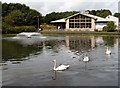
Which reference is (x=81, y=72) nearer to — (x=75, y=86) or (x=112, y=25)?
(x=75, y=86)

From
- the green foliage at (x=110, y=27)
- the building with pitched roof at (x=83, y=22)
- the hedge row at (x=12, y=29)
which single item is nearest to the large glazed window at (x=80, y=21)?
the building with pitched roof at (x=83, y=22)

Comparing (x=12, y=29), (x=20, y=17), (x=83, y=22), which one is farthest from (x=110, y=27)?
(x=20, y=17)

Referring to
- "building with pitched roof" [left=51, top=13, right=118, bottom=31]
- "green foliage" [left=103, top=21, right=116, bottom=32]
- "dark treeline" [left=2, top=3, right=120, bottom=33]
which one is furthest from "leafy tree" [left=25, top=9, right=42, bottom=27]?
"green foliage" [left=103, top=21, right=116, bottom=32]

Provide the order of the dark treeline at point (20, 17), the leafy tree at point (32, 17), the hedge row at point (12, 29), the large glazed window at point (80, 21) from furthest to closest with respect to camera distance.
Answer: the leafy tree at point (32, 17) < the large glazed window at point (80, 21) < the dark treeline at point (20, 17) < the hedge row at point (12, 29)

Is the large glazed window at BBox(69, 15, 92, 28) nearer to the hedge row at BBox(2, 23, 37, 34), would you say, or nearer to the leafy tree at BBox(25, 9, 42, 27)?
the leafy tree at BBox(25, 9, 42, 27)

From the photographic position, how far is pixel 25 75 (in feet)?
54.9

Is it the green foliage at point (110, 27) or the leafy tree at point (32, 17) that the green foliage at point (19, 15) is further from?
the green foliage at point (110, 27)

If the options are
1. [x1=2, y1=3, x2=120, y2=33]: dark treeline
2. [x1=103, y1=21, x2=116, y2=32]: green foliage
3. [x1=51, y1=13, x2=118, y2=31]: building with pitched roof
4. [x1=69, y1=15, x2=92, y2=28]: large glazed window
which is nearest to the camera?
[x1=103, y1=21, x2=116, y2=32]: green foliage

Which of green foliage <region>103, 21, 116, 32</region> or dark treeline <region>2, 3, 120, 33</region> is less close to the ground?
dark treeline <region>2, 3, 120, 33</region>

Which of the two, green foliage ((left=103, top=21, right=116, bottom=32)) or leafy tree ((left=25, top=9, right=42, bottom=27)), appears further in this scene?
leafy tree ((left=25, top=9, right=42, bottom=27))

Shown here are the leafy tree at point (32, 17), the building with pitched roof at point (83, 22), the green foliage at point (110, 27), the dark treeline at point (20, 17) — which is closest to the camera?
the green foliage at point (110, 27)

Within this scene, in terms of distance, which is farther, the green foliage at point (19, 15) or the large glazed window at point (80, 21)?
the large glazed window at point (80, 21)

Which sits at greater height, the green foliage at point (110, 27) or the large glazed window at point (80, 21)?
the large glazed window at point (80, 21)

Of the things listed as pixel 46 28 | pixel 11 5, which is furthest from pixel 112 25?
pixel 11 5
